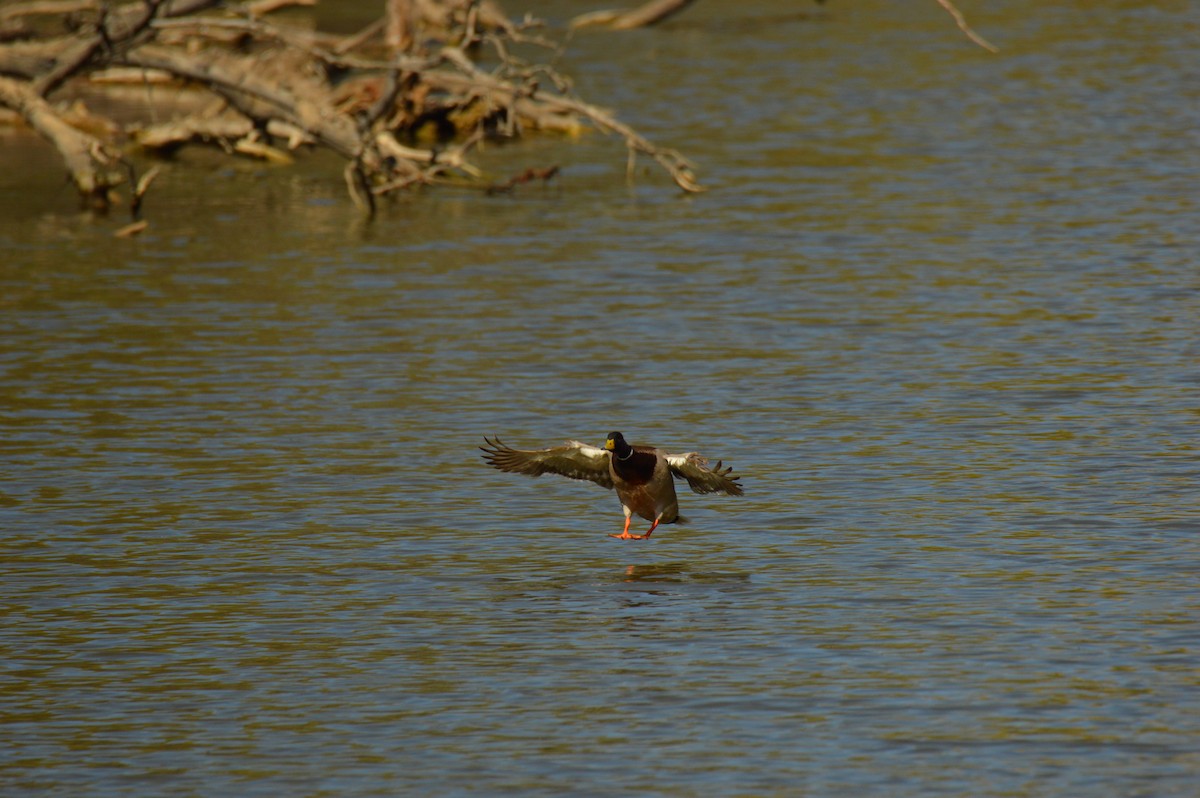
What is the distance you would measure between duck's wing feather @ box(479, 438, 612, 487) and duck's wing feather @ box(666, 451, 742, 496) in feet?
1.42

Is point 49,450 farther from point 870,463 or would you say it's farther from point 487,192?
point 487,192

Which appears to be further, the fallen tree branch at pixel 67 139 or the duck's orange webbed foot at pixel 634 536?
the fallen tree branch at pixel 67 139

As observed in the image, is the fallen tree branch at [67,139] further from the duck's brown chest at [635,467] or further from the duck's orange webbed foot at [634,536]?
the duck's brown chest at [635,467]

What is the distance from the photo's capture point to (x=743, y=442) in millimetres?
13898

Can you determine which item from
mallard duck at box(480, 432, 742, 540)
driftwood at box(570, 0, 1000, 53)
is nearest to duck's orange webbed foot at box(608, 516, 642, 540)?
mallard duck at box(480, 432, 742, 540)

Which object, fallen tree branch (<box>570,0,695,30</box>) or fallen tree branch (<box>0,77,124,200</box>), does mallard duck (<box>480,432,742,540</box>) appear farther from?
fallen tree branch (<box>570,0,695,30</box>)

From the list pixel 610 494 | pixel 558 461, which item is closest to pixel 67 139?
pixel 610 494

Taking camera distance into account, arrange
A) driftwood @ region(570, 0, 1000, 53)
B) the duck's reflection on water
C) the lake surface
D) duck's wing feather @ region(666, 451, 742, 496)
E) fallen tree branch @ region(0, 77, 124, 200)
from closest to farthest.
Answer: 1. the lake surface
2. the duck's reflection on water
3. duck's wing feather @ region(666, 451, 742, 496)
4. fallen tree branch @ region(0, 77, 124, 200)
5. driftwood @ region(570, 0, 1000, 53)

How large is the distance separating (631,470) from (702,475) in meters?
0.49

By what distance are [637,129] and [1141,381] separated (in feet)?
49.3

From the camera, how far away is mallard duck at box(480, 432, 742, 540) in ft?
36.6

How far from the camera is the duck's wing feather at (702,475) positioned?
36.6 ft

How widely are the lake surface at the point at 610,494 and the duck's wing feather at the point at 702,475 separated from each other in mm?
394

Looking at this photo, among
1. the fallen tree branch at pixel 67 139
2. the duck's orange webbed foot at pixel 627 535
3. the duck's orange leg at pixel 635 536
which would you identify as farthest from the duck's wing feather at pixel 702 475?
the fallen tree branch at pixel 67 139
